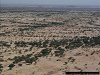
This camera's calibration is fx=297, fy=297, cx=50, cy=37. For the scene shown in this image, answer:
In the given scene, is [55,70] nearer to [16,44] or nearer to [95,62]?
[95,62]

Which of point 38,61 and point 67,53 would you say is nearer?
point 38,61

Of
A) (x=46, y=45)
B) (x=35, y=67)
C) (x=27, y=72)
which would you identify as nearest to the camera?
(x=27, y=72)

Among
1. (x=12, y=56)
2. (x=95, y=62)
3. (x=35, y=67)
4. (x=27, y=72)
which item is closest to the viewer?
(x=27, y=72)

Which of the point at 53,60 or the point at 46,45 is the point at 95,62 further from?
the point at 46,45

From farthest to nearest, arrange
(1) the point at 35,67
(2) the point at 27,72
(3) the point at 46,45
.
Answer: (3) the point at 46,45
(1) the point at 35,67
(2) the point at 27,72

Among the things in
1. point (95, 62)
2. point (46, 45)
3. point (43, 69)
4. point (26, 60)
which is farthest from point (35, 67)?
point (46, 45)

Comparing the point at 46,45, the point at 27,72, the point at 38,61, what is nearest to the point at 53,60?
the point at 38,61

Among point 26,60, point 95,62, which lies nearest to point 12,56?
point 26,60

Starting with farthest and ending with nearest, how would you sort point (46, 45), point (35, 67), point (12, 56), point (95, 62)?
point (46, 45)
point (12, 56)
point (95, 62)
point (35, 67)

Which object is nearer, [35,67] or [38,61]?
[35,67]
